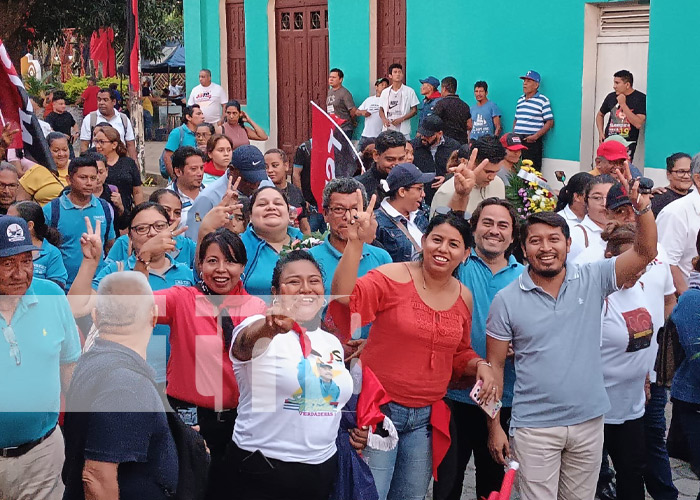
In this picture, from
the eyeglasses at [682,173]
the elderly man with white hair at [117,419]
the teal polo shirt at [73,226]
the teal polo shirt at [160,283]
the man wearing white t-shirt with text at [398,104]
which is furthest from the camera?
the man wearing white t-shirt with text at [398,104]

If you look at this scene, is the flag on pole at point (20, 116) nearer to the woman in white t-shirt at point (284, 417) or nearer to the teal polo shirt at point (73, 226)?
the teal polo shirt at point (73, 226)

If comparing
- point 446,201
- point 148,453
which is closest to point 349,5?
point 446,201

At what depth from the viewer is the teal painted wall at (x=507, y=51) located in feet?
39.5

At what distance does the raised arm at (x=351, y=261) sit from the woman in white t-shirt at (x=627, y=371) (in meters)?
1.46

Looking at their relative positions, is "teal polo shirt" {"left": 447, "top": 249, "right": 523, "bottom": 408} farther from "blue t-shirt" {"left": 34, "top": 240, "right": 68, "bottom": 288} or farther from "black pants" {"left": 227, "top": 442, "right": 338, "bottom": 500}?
"blue t-shirt" {"left": 34, "top": 240, "right": 68, "bottom": 288}

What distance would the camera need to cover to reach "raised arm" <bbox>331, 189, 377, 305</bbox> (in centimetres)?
457

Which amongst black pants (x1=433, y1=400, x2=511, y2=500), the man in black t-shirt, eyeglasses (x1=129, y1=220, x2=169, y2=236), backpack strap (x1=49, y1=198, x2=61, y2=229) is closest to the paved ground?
black pants (x1=433, y1=400, x2=511, y2=500)

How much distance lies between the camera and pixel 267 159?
8.76m

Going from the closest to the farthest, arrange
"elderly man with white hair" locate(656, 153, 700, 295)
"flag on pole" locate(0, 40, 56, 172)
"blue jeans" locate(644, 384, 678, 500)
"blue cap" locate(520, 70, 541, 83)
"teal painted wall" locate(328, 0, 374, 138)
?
1. "blue jeans" locate(644, 384, 678, 500)
2. "elderly man with white hair" locate(656, 153, 700, 295)
3. "flag on pole" locate(0, 40, 56, 172)
4. "blue cap" locate(520, 70, 541, 83)
5. "teal painted wall" locate(328, 0, 374, 138)

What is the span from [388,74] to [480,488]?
1044 centimetres

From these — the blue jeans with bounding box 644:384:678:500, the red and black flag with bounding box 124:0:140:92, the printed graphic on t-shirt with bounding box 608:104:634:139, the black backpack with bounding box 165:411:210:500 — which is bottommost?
the blue jeans with bounding box 644:384:678:500

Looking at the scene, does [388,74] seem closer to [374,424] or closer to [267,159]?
[267,159]

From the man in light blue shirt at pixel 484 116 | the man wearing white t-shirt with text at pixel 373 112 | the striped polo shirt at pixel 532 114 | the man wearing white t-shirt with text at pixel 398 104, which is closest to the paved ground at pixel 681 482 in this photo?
the striped polo shirt at pixel 532 114

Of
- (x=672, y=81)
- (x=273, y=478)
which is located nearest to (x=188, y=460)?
(x=273, y=478)
